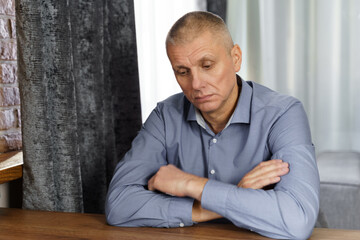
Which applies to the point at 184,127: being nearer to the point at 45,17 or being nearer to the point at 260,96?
the point at 260,96

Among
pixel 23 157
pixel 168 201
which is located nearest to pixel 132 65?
pixel 23 157

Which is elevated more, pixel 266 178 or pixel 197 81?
pixel 197 81

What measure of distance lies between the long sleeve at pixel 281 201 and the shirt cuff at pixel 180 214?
6 cm

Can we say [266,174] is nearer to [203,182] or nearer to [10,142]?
[203,182]

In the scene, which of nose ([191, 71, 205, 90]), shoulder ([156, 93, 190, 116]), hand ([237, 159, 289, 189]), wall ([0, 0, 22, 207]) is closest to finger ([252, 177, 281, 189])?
hand ([237, 159, 289, 189])

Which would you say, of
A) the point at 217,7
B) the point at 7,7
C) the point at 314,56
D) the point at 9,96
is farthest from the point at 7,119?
the point at 314,56

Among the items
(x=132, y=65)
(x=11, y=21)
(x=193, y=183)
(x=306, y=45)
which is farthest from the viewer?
(x=306, y=45)

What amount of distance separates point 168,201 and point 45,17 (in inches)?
33.5

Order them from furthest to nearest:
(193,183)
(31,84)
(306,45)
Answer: (306,45)
(31,84)
(193,183)

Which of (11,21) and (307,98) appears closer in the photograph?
(11,21)

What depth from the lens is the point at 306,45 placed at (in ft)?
10.3

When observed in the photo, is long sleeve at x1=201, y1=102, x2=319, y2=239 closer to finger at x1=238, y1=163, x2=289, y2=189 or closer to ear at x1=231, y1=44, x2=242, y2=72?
finger at x1=238, y1=163, x2=289, y2=189

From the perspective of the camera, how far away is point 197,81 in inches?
58.2

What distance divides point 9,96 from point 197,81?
90 cm
